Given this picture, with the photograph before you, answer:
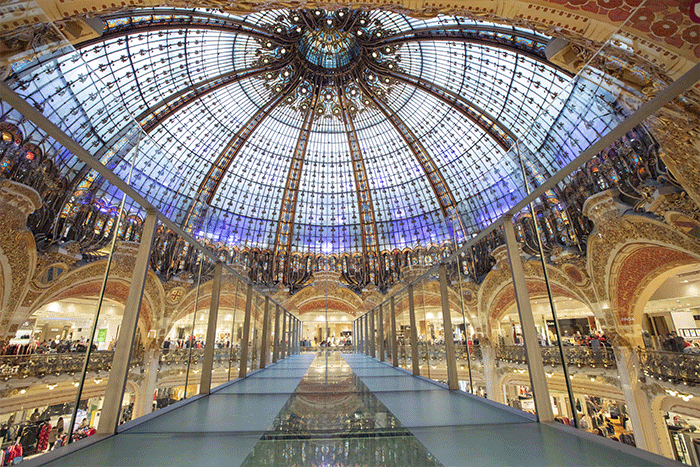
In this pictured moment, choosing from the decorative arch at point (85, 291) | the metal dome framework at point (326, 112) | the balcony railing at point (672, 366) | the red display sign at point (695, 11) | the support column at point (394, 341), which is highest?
the metal dome framework at point (326, 112)

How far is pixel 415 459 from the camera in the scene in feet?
6.38

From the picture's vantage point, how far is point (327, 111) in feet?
102

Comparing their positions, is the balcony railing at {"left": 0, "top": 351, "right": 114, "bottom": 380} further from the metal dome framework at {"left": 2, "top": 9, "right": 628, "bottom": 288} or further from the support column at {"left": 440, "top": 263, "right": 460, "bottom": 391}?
the support column at {"left": 440, "top": 263, "right": 460, "bottom": 391}

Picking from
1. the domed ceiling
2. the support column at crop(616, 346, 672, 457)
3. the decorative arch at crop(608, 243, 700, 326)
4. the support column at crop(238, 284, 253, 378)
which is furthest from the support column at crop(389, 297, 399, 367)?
the support column at crop(616, 346, 672, 457)

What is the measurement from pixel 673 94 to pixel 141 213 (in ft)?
13.1

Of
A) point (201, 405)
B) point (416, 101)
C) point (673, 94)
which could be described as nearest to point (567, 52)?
point (673, 94)

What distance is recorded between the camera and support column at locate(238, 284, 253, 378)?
6004 mm

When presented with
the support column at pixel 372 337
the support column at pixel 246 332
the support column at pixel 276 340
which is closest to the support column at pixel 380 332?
the support column at pixel 372 337

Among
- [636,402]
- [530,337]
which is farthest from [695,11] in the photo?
[636,402]

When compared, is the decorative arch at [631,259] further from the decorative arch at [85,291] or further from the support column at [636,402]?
the decorative arch at [85,291]

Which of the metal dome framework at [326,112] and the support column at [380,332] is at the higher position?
the metal dome framework at [326,112]

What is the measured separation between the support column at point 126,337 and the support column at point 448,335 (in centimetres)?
395

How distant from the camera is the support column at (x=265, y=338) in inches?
309

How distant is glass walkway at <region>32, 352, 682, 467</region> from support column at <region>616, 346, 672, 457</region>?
59.4 ft
